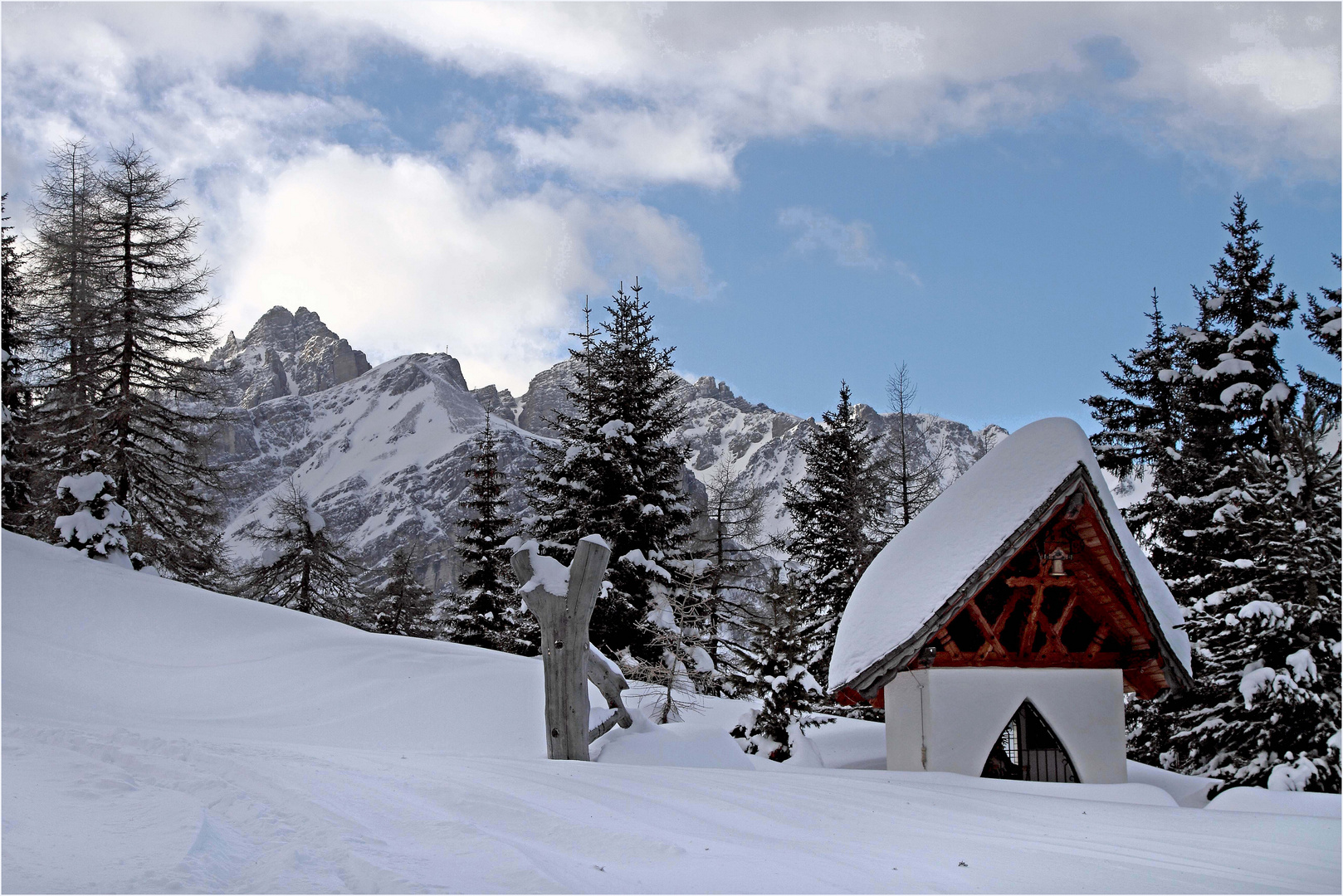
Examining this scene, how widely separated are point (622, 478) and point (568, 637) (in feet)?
37.7

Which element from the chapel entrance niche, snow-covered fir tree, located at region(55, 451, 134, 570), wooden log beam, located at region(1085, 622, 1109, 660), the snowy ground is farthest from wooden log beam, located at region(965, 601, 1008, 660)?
snow-covered fir tree, located at region(55, 451, 134, 570)

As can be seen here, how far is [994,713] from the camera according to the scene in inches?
369

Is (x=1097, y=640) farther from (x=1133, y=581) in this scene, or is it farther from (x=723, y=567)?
(x=723, y=567)

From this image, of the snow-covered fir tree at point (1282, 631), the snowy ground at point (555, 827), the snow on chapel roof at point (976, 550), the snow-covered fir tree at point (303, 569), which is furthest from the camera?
the snow-covered fir tree at point (303, 569)

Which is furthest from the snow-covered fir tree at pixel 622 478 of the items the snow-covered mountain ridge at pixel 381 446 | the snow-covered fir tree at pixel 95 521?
the snow-covered mountain ridge at pixel 381 446

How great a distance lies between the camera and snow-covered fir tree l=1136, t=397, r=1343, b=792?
12133mm

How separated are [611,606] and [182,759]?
14.1 metres

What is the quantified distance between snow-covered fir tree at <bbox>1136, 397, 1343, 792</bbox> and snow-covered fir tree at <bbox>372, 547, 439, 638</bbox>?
2505 centimetres

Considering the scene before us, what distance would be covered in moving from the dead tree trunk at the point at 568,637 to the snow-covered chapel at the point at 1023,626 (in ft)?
8.63

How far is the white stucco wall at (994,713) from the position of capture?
30.3 ft

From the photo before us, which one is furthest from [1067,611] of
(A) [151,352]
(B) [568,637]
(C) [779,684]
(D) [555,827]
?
(A) [151,352]

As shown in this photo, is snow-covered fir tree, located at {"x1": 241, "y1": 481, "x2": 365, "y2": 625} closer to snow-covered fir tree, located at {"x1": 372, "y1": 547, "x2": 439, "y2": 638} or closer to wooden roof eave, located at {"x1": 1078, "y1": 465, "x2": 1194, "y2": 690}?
snow-covered fir tree, located at {"x1": 372, "y1": 547, "x2": 439, "y2": 638}

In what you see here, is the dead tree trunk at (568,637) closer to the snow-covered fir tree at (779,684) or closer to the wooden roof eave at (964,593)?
the wooden roof eave at (964,593)

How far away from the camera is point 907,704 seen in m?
9.72
